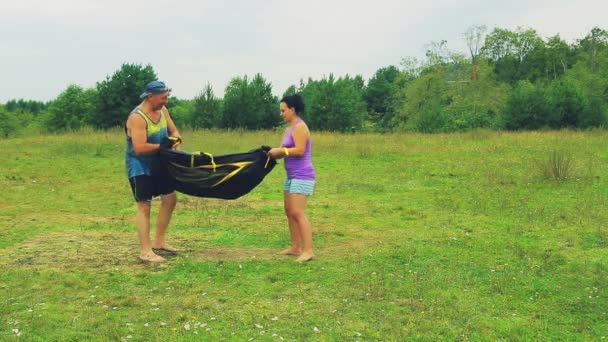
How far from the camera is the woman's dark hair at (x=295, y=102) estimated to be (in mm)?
6677

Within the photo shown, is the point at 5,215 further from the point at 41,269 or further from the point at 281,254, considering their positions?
the point at 281,254

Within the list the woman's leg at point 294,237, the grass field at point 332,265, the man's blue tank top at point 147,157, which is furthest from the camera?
the woman's leg at point 294,237

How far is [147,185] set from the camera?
21.4ft

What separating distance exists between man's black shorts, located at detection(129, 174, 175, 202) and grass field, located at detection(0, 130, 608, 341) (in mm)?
773

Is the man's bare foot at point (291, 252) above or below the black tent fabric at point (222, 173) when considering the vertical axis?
below

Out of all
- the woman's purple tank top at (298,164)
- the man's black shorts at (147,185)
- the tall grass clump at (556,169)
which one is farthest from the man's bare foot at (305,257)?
the tall grass clump at (556,169)

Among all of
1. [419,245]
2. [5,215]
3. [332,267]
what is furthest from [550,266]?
[5,215]

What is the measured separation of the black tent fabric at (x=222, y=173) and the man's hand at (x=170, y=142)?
10.2 inches

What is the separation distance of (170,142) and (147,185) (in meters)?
0.56

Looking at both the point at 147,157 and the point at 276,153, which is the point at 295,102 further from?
the point at 147,157

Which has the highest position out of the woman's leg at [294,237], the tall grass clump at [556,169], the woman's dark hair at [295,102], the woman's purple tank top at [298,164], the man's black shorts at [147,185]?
the woman's dark hair at [295,102]

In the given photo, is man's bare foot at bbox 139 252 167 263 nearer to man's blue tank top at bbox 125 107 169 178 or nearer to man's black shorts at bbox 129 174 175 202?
man's black shorts at bbox 129 174 175 202

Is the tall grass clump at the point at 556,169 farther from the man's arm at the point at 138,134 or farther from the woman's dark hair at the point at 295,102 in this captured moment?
the man's arm at the point at 138,134

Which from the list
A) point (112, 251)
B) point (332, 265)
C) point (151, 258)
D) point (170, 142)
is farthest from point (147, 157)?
point (332, 265)
